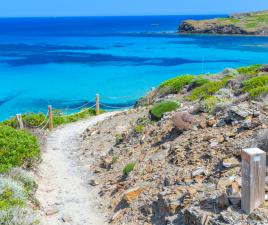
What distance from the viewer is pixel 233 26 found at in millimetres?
99062

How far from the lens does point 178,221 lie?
7.48m

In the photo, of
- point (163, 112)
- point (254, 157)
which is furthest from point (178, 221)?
point (163, 112)

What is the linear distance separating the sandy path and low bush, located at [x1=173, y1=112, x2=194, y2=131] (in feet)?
9.06

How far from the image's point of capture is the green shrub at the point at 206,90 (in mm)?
15344

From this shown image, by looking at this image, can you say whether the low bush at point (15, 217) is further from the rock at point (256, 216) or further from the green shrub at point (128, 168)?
the rock at point (256, 216)

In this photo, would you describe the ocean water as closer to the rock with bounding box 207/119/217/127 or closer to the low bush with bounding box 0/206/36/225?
the rock with bounding box 207/119/217/127

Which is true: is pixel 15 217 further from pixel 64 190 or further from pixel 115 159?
pixel 115 159

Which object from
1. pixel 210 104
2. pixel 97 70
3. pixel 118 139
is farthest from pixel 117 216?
pixel 97 70

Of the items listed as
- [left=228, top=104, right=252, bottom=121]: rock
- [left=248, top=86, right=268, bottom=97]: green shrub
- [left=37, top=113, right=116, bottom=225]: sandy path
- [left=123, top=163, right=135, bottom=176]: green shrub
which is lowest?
[left=37, top=113, right=116, bottom=225]: sandy path

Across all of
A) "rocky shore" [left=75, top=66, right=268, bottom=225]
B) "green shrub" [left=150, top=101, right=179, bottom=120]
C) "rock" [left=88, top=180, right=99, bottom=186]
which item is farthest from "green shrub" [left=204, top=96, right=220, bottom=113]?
"rock" [left=88, top=180, right=99, bottom=186]

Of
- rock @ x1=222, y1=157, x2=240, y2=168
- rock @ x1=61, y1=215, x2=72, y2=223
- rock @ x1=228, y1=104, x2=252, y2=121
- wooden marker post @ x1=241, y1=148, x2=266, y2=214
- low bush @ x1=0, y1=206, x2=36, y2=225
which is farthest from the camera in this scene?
rock @ x1=228, y1=104, x2=252, y2=121

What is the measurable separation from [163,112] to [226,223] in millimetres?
8013

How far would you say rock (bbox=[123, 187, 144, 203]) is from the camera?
30.6ft

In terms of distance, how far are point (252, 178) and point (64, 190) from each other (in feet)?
20.1
